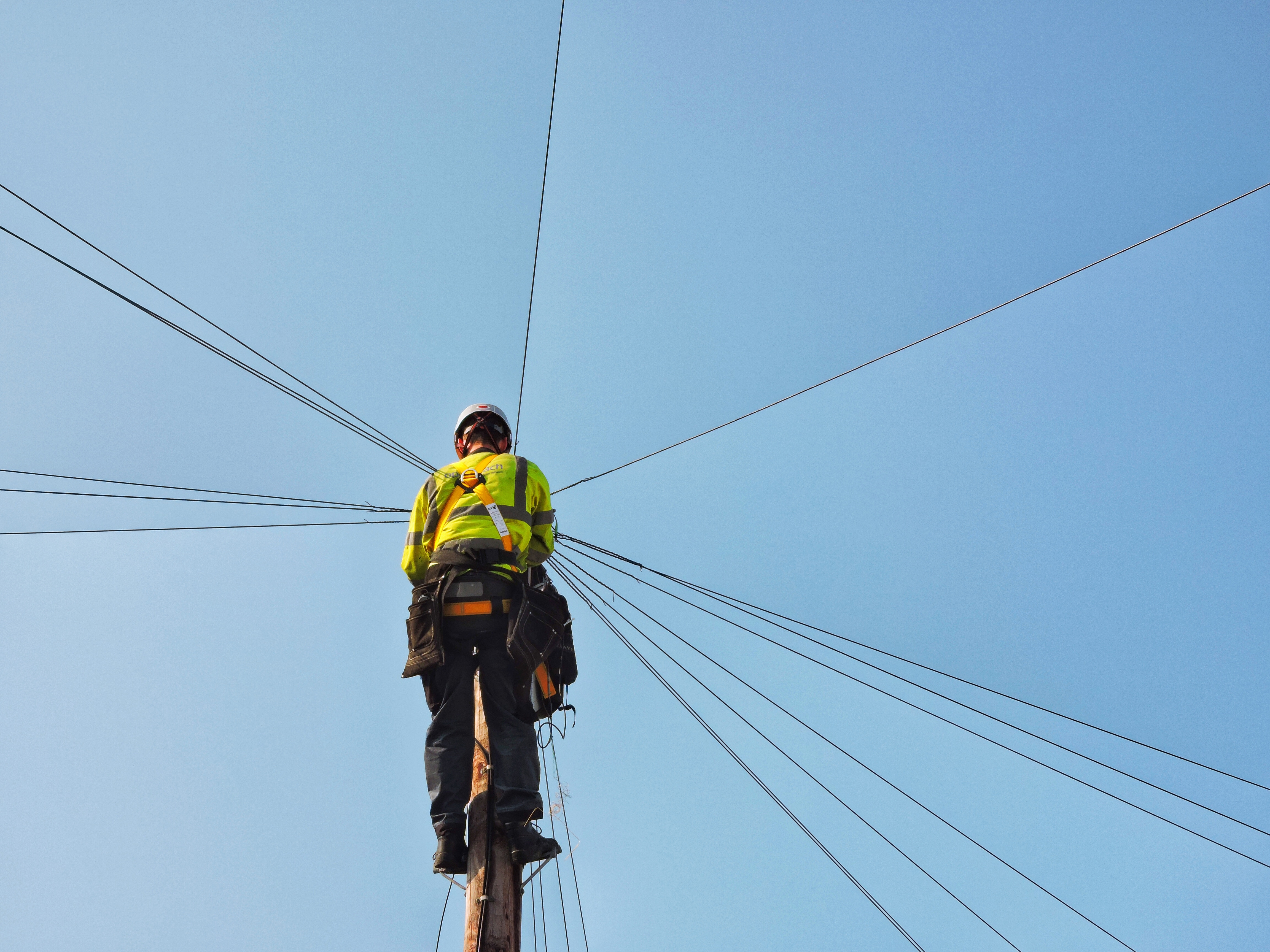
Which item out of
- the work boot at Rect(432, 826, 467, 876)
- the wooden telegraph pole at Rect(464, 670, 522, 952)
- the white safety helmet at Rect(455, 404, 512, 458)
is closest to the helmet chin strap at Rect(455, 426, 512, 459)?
the white safety helmet at Rect(455, 404, 512, 458)

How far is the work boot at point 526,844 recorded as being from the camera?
11.0 ft

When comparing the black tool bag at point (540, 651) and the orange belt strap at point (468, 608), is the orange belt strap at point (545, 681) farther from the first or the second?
the orange belt strap at point (468, 608)

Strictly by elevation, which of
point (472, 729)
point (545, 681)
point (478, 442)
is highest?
point (478, 442)

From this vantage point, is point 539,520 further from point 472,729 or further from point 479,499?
point 472,729

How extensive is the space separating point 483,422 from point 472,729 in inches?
64.5

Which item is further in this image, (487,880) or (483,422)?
(483,422)

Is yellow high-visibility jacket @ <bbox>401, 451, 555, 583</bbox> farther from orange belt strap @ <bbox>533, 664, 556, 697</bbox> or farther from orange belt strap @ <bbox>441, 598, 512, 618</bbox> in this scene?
orange belt strap @ <bbox>533, 664, 556, 697</bbox>

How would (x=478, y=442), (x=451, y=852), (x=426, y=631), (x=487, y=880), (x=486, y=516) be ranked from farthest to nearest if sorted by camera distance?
(x=478, y=442), (x=486, y=516), (x=426, y=631), (x=451, y=852), (x=487, y=880)

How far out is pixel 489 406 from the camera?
479 centimetres

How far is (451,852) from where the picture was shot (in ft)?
11.1

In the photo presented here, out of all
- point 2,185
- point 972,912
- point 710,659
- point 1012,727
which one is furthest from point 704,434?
point 2,185

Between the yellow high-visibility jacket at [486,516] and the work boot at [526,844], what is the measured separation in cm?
101

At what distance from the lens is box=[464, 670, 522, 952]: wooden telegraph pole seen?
3154 mm

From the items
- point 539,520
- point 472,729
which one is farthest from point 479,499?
point 472,729
